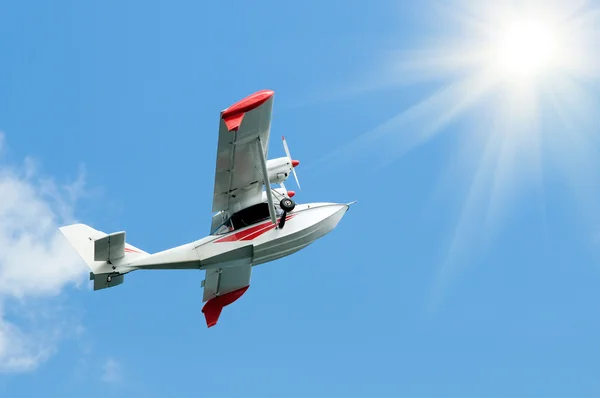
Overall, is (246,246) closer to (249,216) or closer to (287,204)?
(249,216)

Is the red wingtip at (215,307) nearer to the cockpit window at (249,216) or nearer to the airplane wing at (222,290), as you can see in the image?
the airplane wing at (222,290)

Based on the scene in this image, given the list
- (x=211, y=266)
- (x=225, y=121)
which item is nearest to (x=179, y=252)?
(x=211, y=266)

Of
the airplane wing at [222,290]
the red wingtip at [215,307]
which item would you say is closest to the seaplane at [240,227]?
the airplane wing at [222,290]

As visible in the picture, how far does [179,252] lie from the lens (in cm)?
3195

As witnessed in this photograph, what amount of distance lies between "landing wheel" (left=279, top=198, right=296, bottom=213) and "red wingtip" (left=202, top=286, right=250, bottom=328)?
624 centimetres

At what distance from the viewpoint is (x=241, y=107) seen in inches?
1147

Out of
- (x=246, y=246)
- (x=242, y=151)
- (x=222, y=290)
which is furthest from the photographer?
(x=222, y=290)

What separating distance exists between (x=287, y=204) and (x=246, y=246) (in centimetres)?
227

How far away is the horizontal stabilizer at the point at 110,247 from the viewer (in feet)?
102

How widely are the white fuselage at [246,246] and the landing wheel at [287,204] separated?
666 millimetres

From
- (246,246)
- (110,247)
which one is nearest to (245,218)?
(246,246)

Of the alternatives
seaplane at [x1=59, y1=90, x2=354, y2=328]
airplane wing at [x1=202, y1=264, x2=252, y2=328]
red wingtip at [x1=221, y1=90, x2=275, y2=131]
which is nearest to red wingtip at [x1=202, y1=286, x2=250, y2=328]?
airplane wing at [x1=202, y1=264, x2=252, y2=328]

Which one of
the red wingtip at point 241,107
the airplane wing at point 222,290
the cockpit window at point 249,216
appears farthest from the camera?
the airplane wing at point 222,290

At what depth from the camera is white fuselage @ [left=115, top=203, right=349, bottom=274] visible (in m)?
31.9
